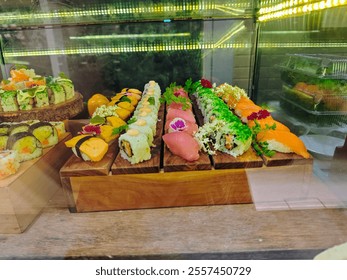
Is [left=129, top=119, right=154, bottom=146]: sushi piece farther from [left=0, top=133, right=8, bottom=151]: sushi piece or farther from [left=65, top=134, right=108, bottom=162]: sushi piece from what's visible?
[left=0, top=133, right=8, bottom=151]: sushi piece

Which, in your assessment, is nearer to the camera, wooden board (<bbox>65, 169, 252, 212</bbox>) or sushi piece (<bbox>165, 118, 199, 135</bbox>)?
→ wooden board (<bbox>65, 169, 252, 212</bbox>)

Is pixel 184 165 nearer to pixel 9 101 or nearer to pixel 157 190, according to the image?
pixel 157 190

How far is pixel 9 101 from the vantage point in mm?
1433

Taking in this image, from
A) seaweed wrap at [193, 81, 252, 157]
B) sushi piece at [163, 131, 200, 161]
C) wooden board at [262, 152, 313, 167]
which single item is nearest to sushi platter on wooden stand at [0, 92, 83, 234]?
sushi piece at [163, 131, 200, 161]

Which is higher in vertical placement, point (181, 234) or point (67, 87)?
point (67, 87)

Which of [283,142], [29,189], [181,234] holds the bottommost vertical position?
[181,234]

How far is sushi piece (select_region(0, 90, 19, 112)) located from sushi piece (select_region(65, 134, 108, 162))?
0.53 m

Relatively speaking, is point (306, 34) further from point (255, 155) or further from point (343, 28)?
point (255, 155)

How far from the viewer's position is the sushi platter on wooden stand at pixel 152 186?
3.54 feet

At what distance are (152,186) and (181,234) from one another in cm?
25

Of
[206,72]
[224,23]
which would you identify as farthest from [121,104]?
[224,23]

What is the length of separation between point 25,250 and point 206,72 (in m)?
1.88

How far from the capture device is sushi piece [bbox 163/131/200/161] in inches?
44.3

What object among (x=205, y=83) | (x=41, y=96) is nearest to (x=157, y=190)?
(x=41, y=96)
